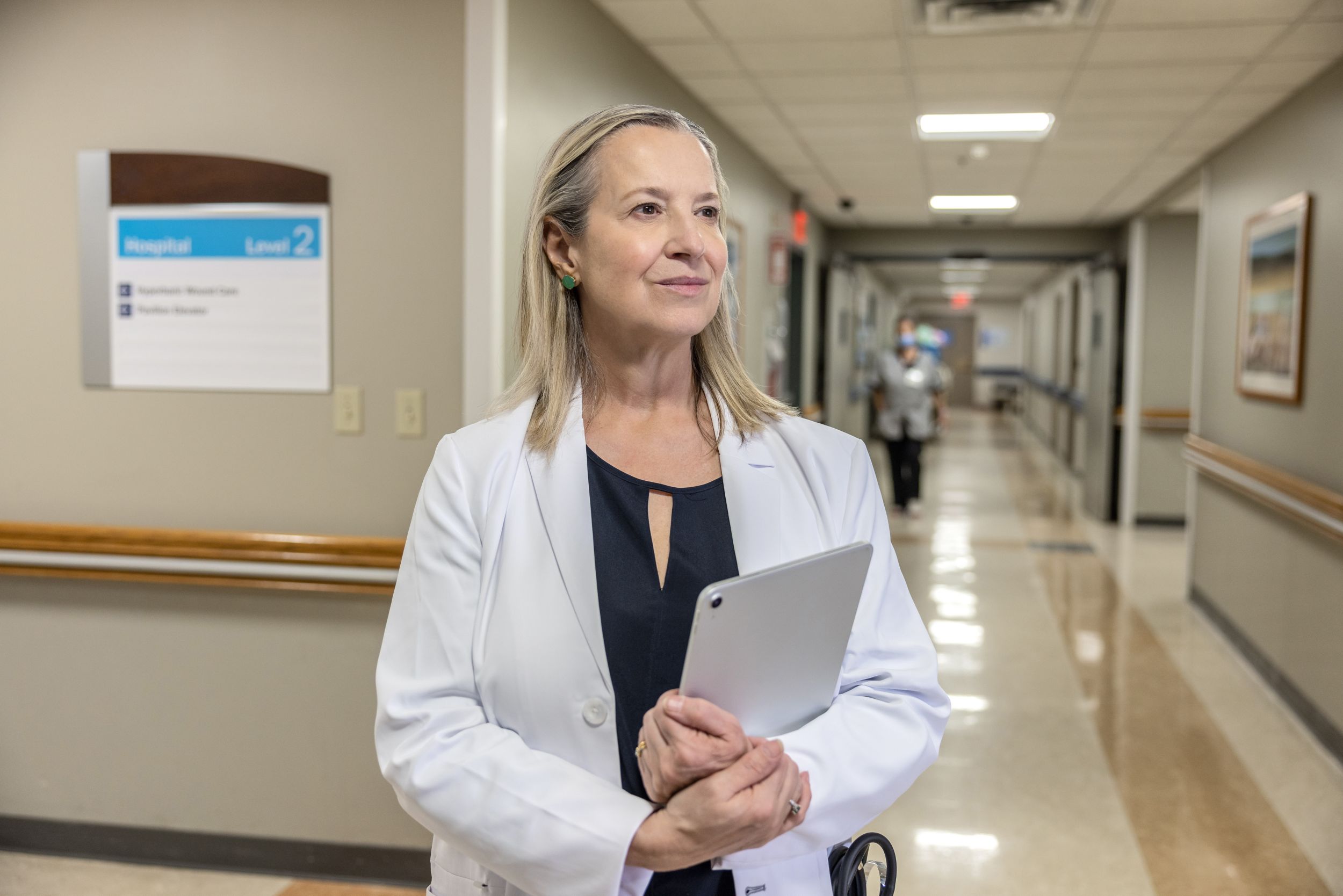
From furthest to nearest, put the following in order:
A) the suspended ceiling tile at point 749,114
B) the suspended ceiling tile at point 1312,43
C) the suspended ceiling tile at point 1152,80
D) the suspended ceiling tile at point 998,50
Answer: the suspended ceiling tile at point 749,114 < the suspended ceiling tile at point 1152,80 < the suspended ceiling tile at point 998,50 < the suspended ceiling tile at point 1312,43

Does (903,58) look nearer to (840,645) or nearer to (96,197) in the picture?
(96,197)

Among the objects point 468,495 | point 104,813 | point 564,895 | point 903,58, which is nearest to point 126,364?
point 104,813

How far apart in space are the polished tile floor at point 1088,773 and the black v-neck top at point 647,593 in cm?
218

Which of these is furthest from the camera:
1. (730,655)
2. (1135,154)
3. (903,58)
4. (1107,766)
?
(1135,154)

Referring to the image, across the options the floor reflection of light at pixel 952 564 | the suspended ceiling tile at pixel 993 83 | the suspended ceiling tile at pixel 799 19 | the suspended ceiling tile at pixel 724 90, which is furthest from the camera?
the floor reflection of light at pixel 952 564

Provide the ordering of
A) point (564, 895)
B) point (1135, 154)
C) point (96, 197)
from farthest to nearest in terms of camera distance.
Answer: point (1135, 154)
point (96, 197)
point (564, 895)

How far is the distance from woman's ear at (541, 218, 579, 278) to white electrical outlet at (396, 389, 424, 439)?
71.5 inches

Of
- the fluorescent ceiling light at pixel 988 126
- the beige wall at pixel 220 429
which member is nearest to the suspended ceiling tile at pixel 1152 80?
the fluorescent ceiling light at pixel 988 126

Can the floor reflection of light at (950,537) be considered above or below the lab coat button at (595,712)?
below

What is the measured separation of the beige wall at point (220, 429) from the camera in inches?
118

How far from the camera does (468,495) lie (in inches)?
47.6

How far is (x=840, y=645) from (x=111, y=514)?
2.73m

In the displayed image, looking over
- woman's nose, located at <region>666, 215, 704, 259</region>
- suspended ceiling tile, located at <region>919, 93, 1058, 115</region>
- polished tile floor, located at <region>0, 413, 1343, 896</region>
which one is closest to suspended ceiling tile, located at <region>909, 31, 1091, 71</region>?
suspended ceiling tile, located at <region>919, 93, 1058, 115</region>

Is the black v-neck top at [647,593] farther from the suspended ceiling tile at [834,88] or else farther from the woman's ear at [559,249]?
the suspended ceiling tile at [834,88]
